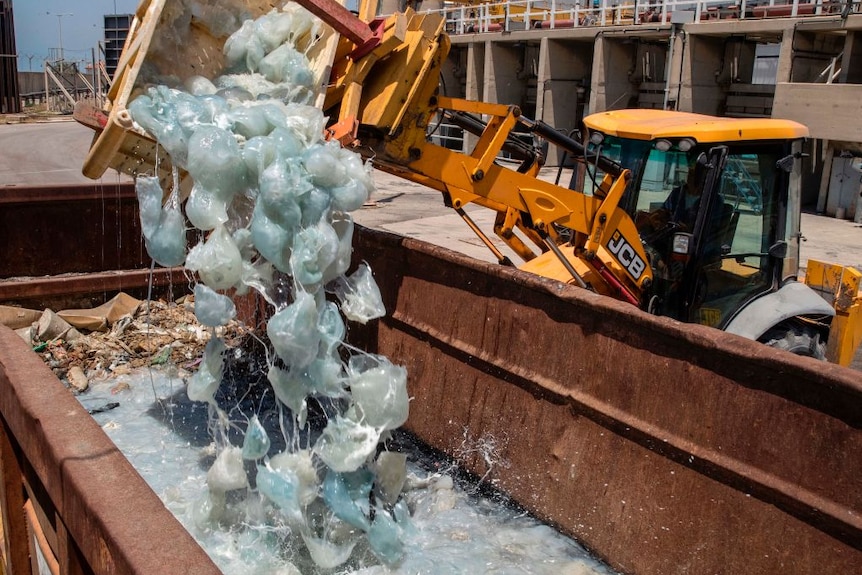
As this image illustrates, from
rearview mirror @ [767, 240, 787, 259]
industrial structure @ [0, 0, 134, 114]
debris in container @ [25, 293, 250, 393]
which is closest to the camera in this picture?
rearview mirror @ [767, 240, 787, 259]

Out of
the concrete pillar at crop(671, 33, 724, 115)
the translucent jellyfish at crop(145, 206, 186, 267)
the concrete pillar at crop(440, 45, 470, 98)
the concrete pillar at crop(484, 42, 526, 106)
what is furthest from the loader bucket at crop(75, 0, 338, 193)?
the concrete pillar at crop(440, 45, 470, 98)

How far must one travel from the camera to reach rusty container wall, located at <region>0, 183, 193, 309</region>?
19.9 feet

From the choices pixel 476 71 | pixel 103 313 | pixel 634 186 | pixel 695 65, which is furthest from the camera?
pixel 476 71

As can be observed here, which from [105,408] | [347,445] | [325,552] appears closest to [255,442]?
[347,445]

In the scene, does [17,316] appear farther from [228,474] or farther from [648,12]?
[648,12]

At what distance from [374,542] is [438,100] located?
7.63ft

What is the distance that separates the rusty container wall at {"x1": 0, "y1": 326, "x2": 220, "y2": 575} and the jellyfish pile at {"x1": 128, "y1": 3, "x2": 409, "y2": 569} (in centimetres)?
99

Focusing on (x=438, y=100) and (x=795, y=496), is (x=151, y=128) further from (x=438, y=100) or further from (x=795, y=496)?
(x=795, y=496)

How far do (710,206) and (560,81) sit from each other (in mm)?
18724

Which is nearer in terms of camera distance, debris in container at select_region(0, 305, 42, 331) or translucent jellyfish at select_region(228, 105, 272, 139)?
translucent jellyfish at select_region(228, 105, 272, 139)

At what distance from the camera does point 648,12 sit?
820 inches

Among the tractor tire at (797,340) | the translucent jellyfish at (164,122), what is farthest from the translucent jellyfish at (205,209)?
the tractor tire at (797,340)

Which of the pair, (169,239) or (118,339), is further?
(118,339)

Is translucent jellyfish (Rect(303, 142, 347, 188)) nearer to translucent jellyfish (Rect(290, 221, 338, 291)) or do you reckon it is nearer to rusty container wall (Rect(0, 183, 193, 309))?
translucent jellyfish (Rect(290, 221, 338, 291))
